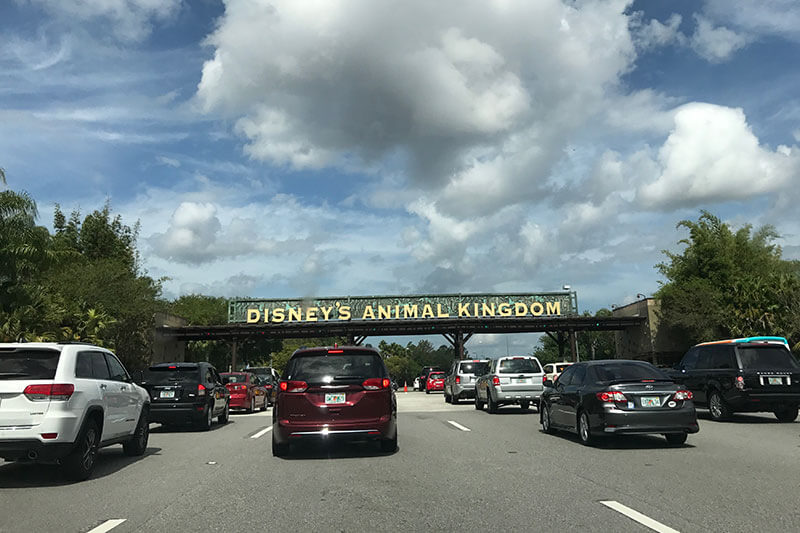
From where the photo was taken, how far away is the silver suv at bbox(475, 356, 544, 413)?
2039 centimetres

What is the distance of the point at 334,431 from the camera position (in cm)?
1048

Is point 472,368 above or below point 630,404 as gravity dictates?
above

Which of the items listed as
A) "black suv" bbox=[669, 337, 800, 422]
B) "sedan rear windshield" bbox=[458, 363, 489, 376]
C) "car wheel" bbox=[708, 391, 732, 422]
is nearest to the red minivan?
"black suv" bbox=[669, 337, 800, 422]

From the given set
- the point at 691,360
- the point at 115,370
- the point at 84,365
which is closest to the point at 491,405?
the point at 691,360

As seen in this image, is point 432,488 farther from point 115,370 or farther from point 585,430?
point 115,370

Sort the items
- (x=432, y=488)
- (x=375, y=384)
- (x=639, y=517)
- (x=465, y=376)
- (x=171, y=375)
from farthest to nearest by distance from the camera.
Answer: (x=465, y=376), (x=171, y=375), (x=375, y=384), (x=432, y=488), (x=639, y=517)

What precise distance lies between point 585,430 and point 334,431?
173 inches

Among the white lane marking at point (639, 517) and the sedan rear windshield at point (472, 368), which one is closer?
the white lane marking at point (639, 517)

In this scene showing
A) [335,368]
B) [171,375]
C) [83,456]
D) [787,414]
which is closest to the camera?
[83,456]

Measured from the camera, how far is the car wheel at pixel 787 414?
1588cm

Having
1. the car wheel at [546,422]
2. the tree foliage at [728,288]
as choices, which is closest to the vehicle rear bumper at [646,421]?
the car wheel at [546,422]

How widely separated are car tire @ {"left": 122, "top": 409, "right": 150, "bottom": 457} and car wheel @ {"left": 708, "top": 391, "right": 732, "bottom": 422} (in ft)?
41.9

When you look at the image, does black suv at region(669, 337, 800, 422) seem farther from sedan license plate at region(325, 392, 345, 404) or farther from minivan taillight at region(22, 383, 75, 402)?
minivan taillight at region(22, 383, 75, 402)

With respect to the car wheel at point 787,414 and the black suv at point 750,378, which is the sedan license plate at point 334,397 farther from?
the car wheel at point 787,414
